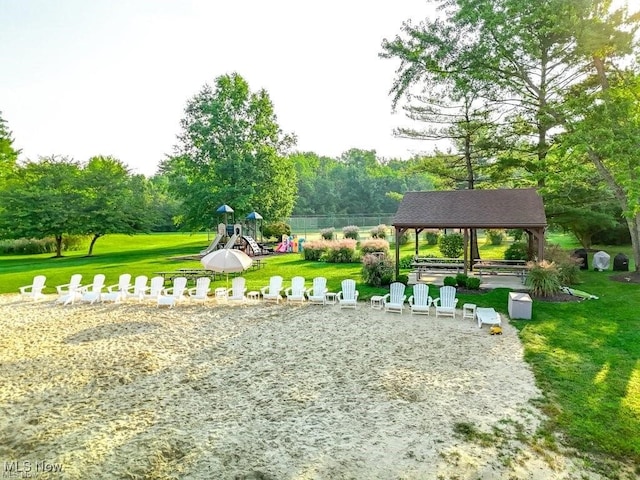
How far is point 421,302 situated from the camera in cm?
1216

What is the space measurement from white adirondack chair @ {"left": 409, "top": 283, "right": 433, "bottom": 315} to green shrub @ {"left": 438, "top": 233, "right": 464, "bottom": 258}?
11.9 m

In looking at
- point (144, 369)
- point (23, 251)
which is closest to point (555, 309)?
point (144, 369)

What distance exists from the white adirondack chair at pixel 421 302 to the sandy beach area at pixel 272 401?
3.14 ft

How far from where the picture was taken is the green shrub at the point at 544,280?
13289 millimetres

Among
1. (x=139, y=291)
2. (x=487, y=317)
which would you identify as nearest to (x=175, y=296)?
(x=139, y=291)

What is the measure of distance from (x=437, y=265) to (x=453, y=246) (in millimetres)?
7473

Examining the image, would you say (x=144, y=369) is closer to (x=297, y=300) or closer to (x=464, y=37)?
(x=297, y=300)

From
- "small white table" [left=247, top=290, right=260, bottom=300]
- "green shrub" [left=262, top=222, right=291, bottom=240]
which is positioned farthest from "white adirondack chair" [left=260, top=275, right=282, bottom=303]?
"green shrub" [left=262, top=222, right=291, bottom=240]

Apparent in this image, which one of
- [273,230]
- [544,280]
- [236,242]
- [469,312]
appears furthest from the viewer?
[273,230]

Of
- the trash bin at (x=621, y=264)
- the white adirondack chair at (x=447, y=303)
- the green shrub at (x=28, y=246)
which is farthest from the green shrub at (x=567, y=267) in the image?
the green shrub at (x=28, y=246)

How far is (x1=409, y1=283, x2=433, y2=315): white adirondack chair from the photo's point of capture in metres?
12.0

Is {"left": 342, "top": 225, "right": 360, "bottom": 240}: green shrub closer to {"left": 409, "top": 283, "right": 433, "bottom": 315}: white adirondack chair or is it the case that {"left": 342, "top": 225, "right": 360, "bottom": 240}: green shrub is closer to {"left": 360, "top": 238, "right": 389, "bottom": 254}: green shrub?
{"left": 360, "top": 238, "right": 389, "bottom": 254}: green shrub

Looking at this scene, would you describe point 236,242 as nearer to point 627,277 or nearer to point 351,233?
point 351,233

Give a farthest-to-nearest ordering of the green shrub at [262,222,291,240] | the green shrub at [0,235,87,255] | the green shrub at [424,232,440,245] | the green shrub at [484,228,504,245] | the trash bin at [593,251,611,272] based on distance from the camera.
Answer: the green shrub at [262,222,291,240] → the green shrub at [0,235,87,255] → the green shrub at [424,232,440,245] → the green shrub at [484,228,504,245] → the trash bin at [593,251,611,272]
